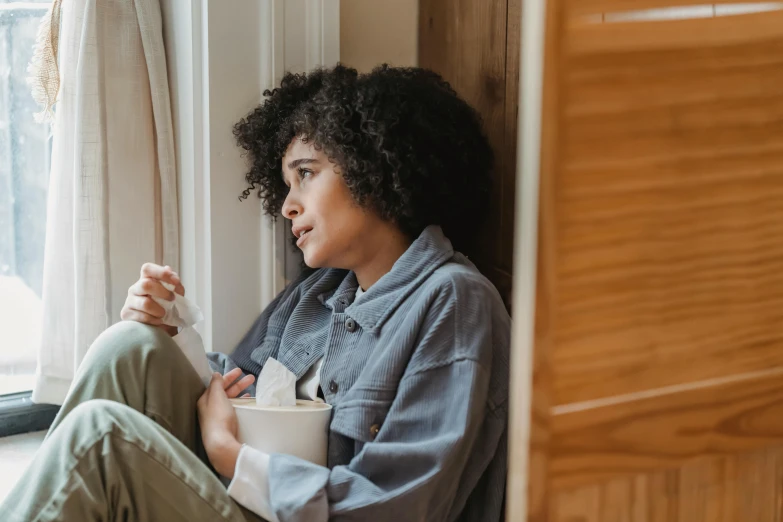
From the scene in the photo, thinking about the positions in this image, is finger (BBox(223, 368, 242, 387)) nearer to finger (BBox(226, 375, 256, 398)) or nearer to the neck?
finger (BBox(226, 375, 256, 398))

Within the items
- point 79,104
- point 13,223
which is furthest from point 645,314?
point 13,223

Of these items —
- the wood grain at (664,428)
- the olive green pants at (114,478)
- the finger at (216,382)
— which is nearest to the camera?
the wood grain at (664,428)

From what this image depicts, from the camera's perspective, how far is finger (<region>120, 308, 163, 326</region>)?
1507 mm

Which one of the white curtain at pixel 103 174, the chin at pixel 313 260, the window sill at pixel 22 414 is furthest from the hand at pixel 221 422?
the window sill at pixel 22 414

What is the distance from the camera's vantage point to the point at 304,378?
5.28 feet

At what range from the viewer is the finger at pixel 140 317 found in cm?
151

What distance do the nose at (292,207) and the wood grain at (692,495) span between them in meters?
0.73

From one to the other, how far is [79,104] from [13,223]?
35 centimetres

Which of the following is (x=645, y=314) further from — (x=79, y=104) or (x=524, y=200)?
(x=79, y=104)

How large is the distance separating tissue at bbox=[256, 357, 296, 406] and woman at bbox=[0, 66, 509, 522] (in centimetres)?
6

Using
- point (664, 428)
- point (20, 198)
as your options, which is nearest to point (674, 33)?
point (664, 428)

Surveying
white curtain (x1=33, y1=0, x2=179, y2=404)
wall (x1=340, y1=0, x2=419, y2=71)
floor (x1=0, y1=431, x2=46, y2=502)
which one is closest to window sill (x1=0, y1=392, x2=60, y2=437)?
floor (x1=0, y1=431, x2=46, y2=502)

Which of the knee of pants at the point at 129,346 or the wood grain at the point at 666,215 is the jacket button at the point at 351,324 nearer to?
the knee of pants at the point at 129,346

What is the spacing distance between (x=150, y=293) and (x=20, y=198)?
1.88 ft
